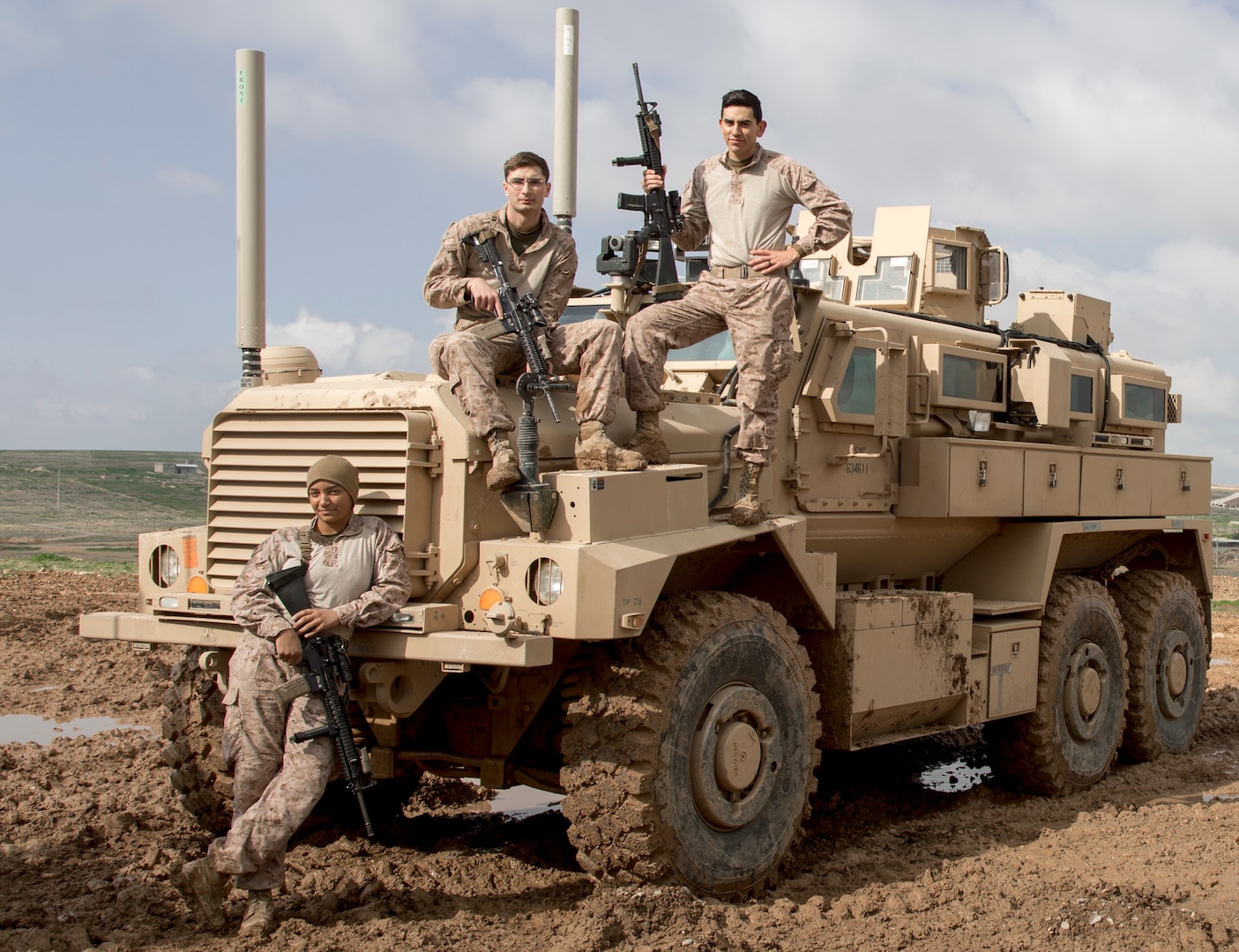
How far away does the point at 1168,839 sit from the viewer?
7047 millimetres

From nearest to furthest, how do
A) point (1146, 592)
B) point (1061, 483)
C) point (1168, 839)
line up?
1. point (1168, 839)
2. point (1061, 483)
3. point (1146, 592)

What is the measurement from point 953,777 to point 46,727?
5.79 metres

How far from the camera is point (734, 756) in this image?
5.93 metres

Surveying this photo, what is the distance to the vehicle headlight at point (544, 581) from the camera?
542 centimetres

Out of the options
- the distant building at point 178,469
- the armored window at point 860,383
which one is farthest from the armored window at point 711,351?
the distant building at point 178,469

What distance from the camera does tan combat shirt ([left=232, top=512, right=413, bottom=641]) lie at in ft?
18.0

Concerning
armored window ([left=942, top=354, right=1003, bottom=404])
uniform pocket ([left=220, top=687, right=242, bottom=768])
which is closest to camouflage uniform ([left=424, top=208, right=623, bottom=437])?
uniform pocket ([left=220, top=687, right=242, bottom=768])

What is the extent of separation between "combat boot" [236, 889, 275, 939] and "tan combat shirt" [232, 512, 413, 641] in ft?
3.04

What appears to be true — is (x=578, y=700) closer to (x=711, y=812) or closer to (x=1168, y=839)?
(x=711, y=812)

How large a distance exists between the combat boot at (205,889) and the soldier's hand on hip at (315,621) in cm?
89

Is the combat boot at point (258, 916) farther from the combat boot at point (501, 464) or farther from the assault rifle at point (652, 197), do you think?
the assault rifle at point (652, 197)

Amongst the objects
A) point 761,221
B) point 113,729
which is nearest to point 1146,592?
point 761,221

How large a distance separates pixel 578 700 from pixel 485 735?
733mm

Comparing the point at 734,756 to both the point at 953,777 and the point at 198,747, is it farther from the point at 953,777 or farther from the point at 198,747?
the point at 953,777
